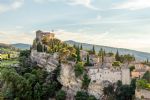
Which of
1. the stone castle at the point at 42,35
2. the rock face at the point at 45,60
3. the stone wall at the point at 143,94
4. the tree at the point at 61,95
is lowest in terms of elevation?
the tree at the point at 61,95

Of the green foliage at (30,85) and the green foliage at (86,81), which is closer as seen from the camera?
the green foliage at (86,81)

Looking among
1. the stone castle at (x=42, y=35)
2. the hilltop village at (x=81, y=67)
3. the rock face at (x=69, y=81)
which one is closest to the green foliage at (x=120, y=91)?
the hilltop village at (x=81, y=67)

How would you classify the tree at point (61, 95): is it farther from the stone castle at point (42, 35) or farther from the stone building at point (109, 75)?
the stone castle at point (42, 35)

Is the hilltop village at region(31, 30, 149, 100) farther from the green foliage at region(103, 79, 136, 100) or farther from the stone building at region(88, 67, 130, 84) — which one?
the green foliage at region(103, 79, 136, 100)

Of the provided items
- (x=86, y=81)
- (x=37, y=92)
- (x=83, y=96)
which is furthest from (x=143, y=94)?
(x=37, y=92)

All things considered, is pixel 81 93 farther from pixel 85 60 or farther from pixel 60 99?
pixel 85 60

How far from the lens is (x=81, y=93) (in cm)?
6238

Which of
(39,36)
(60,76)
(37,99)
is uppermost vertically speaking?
(39,36)

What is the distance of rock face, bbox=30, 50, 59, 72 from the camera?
232 ft

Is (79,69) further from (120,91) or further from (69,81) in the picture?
(120,91)

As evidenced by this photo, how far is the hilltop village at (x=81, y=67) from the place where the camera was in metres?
59.8

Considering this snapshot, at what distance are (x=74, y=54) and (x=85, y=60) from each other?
8.42 ft

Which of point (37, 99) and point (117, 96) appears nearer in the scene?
point (117, 96)

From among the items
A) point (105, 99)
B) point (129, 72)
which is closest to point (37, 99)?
point (105, 99)
